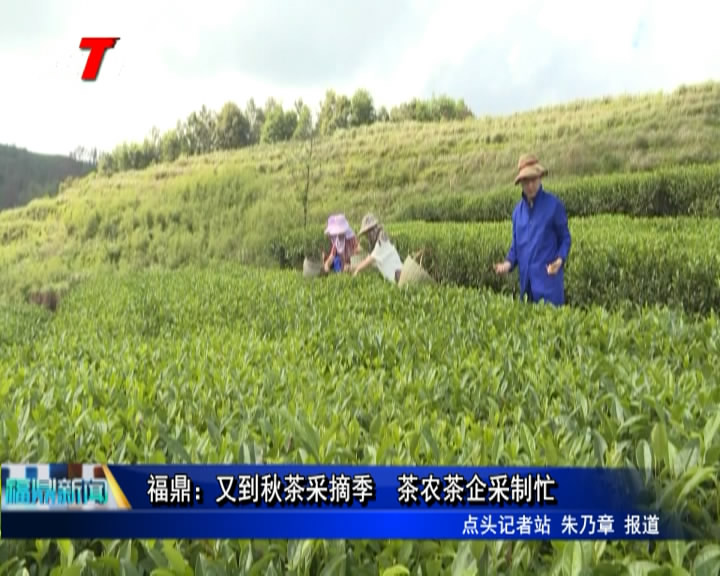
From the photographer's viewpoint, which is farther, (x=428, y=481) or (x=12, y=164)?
(x=12, y=164)

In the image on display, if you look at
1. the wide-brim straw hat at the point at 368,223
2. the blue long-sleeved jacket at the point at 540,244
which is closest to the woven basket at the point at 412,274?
the wide-brim straw hat at the point at 368,223

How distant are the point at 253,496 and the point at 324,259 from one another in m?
2.29

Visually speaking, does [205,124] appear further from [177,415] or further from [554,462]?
[554,462]

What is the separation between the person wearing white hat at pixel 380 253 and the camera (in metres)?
3.50

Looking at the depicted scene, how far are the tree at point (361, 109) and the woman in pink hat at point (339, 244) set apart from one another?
62 cm

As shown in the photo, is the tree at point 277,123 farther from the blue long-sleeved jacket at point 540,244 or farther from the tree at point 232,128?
the blue long-sleeved jacket at point 540,244

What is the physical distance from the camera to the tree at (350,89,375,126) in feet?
8.70

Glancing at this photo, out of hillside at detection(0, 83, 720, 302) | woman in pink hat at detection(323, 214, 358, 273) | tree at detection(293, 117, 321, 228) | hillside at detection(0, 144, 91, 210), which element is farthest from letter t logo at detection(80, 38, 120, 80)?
woman in pink hat at detection(323, 214, 358, 273)

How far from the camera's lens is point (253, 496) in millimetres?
1486

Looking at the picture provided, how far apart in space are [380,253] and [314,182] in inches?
19.9

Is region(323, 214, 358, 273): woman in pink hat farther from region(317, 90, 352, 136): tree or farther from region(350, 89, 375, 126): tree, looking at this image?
region(350, 89, 375, 126): tree

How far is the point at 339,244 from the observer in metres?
3.59

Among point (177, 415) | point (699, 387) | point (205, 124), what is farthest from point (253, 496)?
point (205, 124)

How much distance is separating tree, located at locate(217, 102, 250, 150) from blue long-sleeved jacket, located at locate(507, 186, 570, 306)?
1329mm
